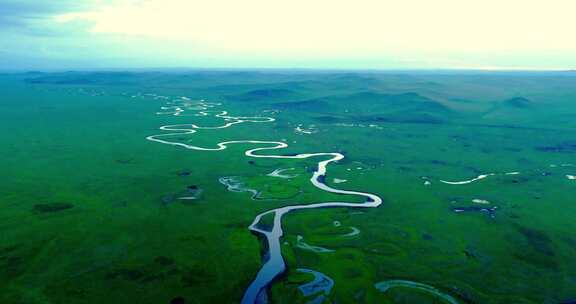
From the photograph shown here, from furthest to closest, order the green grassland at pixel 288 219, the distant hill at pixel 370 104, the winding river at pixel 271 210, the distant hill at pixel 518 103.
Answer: the distant hill at pixel 518 103
the distant hill at pixel 370 104
the winding river at pixel 271 210
the green grassland at pixel 288 219

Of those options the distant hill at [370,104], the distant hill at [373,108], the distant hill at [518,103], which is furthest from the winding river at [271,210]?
the distant hill at [518,103]

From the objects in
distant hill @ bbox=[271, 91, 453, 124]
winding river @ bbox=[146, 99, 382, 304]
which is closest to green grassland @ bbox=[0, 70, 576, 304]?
winding river @ bbox=[146, 99, 382, 304]

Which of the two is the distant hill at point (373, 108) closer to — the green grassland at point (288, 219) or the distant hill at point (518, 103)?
the distant hill at point (518, 103)

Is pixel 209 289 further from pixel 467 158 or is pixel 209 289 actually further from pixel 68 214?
pixel 467 158

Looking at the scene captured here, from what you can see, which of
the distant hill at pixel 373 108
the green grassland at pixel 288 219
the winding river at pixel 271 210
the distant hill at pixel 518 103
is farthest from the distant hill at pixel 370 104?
the green grassland at pixel 288 219

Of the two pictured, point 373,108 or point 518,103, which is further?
point 518,103

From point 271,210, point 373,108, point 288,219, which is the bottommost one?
point 373,108

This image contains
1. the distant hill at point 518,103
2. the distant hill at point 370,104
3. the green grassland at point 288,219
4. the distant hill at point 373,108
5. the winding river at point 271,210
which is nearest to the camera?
the green grassland at point 288,219

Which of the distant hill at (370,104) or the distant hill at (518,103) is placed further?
the distant hill at (518,103)

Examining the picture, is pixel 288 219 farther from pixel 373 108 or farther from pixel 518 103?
pixel 518 103

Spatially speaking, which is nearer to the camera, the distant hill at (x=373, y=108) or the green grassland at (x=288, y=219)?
the green grassland at (x=288, y=219)

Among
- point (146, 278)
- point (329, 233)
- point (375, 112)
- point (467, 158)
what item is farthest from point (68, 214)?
point (375, 112)

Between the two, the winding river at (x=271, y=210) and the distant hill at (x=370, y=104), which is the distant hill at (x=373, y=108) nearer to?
the distant hill at (x=370, y=104)

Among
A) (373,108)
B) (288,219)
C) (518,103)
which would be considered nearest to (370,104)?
(373,108)
